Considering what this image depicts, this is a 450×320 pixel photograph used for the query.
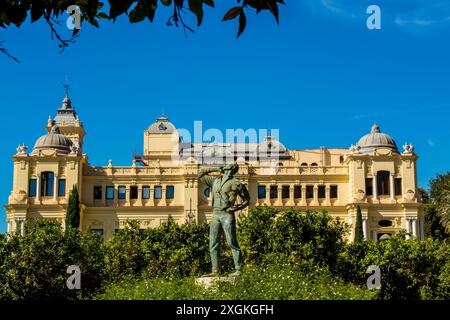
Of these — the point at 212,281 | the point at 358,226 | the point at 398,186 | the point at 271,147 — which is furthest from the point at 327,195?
the point at 212,281

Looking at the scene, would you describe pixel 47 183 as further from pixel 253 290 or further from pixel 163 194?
pixel 253 290

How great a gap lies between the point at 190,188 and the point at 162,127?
17311 mm

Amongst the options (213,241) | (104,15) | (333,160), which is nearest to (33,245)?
(213,241)

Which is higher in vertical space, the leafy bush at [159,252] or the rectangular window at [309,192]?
the rectangular window at [309,192]

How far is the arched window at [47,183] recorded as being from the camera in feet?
225

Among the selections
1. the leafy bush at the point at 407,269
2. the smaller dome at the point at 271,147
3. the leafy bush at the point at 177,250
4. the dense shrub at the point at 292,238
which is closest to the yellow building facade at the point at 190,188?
the smaller dome at the point at 271,147

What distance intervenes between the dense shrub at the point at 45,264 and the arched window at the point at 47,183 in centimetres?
2970

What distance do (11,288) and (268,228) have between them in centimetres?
1538

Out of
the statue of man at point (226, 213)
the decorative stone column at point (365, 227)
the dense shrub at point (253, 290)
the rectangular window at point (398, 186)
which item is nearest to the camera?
the dense shrub at point (253, 290)

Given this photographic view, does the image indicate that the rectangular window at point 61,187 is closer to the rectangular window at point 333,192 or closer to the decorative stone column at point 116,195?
the decorative stone column at point 116,195

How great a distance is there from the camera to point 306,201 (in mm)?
70250

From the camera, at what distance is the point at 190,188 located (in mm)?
69312

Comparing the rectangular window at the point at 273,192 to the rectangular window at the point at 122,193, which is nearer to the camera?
the rectangular window at the point at 122,193

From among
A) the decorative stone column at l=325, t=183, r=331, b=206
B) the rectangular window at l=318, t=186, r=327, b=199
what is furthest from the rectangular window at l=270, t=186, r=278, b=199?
the decorative stone column at l=325, t=183, r=331, b=206
